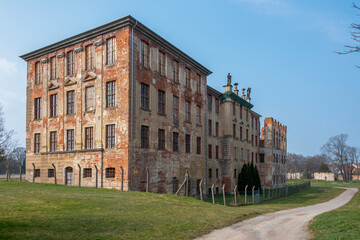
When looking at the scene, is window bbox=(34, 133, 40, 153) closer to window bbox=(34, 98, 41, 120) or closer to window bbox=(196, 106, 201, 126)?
window bbox=(34, 98, 41, 120)

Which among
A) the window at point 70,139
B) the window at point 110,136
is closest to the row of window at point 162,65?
the window at point 110,136

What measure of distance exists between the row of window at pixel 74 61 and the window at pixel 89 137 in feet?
17.9

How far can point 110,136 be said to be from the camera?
28297 mm

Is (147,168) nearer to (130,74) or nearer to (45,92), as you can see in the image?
(130,74)

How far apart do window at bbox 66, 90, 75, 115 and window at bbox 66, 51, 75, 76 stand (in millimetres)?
1799

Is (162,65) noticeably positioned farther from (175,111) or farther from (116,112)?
(116,112)

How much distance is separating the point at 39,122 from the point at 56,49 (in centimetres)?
748

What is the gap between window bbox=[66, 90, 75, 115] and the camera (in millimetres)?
31388

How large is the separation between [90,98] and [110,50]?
15.1 ft

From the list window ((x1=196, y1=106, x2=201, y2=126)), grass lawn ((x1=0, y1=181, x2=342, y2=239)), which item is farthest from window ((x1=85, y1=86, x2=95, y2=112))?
window ((x1=196, y1=106, x2=201, y2=126))

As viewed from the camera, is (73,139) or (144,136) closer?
(144,136)

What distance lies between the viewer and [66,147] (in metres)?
31.1

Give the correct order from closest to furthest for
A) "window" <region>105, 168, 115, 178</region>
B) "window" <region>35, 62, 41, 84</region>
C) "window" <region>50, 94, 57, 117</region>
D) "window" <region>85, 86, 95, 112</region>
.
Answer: "window" <region>105, 168, 115, 178</region> → "window" <region>85, 86, 95, 112</region> → "window" <region>50, 94, 57, 117</region> → "window" <region>35, 62, 41, 84</region>

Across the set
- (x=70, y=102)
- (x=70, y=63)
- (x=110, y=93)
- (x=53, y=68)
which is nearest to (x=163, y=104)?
(x=110, y=93)
